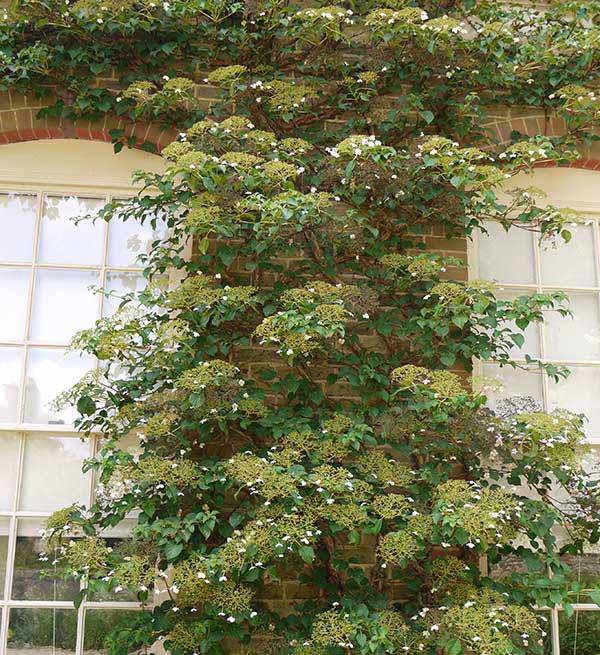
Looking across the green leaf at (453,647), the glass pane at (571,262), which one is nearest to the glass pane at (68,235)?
the glass pane at (571,262)

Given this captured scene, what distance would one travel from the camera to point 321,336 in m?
3.99

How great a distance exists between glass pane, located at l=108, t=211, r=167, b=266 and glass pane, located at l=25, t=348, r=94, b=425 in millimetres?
609

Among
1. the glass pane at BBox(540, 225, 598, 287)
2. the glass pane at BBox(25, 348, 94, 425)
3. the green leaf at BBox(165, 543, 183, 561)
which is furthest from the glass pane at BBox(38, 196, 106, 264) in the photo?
the glass pane at BBox(540, 225, 598, 287)

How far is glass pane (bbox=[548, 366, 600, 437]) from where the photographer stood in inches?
185

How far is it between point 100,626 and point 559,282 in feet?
10.2

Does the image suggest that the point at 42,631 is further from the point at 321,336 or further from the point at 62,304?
the point at 321,336

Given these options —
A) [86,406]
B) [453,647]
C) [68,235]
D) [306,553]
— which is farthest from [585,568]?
[68,235]

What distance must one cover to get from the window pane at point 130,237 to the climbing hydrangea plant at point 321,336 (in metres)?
0.11

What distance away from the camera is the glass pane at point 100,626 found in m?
4.09

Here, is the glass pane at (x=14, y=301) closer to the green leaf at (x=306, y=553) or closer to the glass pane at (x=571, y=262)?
the green leaf at (x=306, y=553)

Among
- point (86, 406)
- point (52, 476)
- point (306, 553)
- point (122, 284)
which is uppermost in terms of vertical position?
point (122, 284)

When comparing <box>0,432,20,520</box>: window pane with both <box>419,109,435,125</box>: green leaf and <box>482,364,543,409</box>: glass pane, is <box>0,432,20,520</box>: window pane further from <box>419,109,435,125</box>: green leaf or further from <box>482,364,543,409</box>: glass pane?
<box>419,109,435,125</box>: green leaf

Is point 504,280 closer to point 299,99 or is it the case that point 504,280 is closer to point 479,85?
point 479,85

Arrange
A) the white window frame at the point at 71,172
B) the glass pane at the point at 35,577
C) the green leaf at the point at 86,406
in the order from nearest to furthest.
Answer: the green leaf at the point at 86,406
the glass pane at the point at 35,577
the white window frame at the point at 71,172
